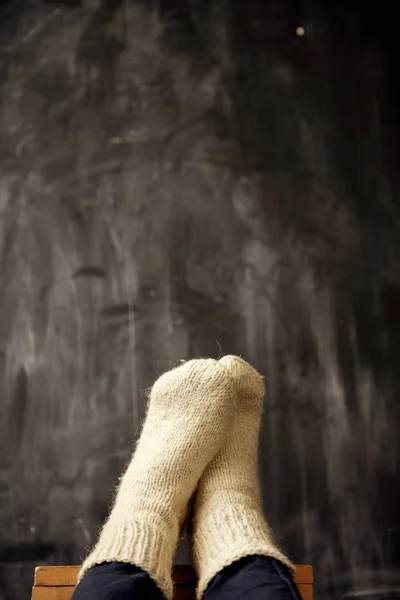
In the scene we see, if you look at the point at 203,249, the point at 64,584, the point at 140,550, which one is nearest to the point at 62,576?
the point at 64,584

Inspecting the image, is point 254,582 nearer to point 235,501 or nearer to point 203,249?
point 235,501

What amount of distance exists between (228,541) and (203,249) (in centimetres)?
68

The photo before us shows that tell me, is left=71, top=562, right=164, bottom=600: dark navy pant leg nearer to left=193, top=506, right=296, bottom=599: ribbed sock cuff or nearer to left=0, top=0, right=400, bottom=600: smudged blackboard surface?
left=193, top=506, right=296, bottom=599: ribbed sock cuff

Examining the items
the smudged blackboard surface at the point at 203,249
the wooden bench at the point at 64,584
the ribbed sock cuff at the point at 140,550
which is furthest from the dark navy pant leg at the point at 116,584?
the smudged blackboard surface at the point at 203,249

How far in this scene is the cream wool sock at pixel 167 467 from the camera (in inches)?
23.1

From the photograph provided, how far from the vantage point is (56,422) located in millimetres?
1130

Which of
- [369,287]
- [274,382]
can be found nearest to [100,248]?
[274,382]

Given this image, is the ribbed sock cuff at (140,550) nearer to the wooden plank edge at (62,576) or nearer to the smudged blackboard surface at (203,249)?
the wooden plank edge at (62,576)

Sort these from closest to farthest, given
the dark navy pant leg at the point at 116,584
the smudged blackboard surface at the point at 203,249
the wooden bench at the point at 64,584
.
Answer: the dark navy pant leg at the point at 116,584 → the wooden bench at the point at 64,584 → the smudged blackboard surface at the point at 203,249

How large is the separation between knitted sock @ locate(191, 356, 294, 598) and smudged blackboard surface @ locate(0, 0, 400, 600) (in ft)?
0.82

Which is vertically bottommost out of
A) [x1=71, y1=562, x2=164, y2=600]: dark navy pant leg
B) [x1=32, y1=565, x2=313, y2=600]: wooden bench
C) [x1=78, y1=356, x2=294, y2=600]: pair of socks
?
[x1=32, y1=565, x2=313, y2=600]: wooden bench

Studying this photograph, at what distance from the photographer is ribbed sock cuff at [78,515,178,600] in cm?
57

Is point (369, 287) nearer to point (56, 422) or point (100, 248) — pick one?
point (100, 248)

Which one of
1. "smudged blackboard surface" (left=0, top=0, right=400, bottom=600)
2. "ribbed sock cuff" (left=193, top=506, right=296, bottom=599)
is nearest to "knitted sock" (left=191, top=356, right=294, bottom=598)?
"ribbed sock cuff" (left=193, top=506, right=296, bottom=599)
